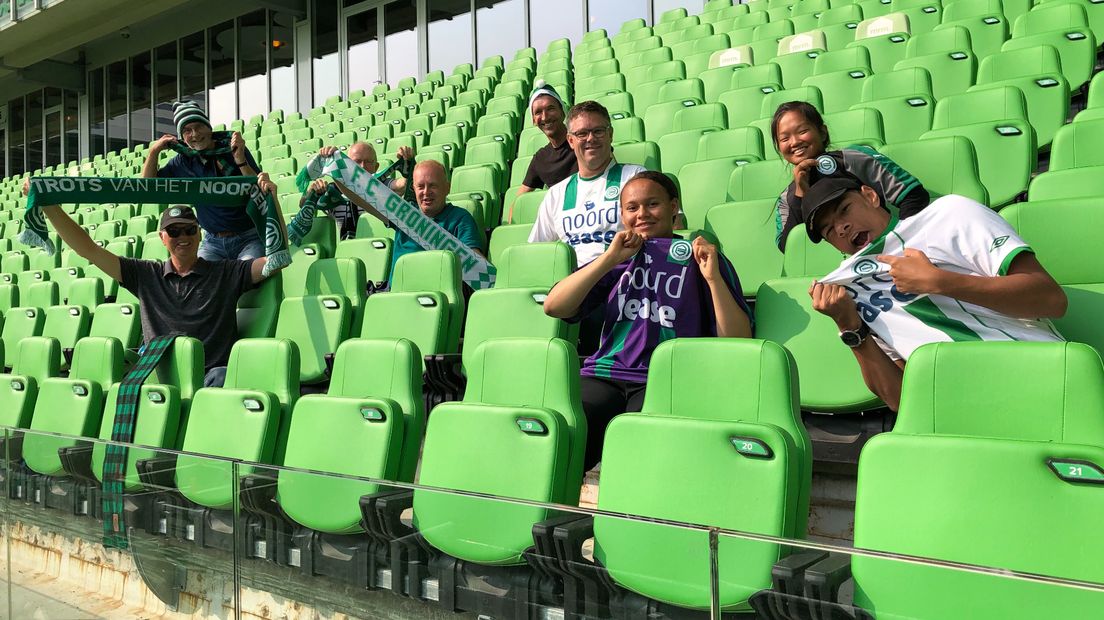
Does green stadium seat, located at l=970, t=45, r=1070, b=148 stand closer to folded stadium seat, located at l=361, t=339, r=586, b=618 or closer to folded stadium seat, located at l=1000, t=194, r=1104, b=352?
folded stadium seat, located at l=1000, t=194, r=1104, b=352

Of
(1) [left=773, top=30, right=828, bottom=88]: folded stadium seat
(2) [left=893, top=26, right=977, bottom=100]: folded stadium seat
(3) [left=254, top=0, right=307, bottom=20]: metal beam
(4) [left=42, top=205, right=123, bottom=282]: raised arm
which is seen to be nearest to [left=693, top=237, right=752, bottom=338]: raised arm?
(2) [left=893, top=26, right=977, bottom=100]: folded stadium seat

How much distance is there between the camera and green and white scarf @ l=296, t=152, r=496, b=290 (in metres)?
3.41

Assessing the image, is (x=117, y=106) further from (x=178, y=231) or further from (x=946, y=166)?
(x=946, y=166)

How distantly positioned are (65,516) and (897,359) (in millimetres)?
1998

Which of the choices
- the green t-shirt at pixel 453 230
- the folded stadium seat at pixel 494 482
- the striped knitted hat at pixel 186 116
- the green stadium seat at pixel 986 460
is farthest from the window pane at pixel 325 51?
the green stadium seat at pixel 986 460

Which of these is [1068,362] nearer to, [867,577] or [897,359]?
[897,359]

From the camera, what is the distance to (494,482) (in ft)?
6.17

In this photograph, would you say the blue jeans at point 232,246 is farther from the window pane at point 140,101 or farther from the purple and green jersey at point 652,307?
the window pane at point 140,101

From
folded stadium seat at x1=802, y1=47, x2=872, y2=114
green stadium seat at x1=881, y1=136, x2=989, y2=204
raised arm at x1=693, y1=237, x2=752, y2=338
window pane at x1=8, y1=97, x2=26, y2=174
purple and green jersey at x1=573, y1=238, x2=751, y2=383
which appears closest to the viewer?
raised arm at x1=693, y1=237, x2=752, y2=338

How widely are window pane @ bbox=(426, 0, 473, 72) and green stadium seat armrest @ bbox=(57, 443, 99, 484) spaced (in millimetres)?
10019

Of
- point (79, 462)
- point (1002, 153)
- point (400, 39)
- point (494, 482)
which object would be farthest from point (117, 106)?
point (494, 482)

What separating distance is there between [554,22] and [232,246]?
741 centimetres

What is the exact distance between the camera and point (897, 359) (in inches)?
74.8

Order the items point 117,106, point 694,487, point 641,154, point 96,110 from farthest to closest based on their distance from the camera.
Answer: point 96,110 → point 117,106 → point 641,154 → point 694,487
